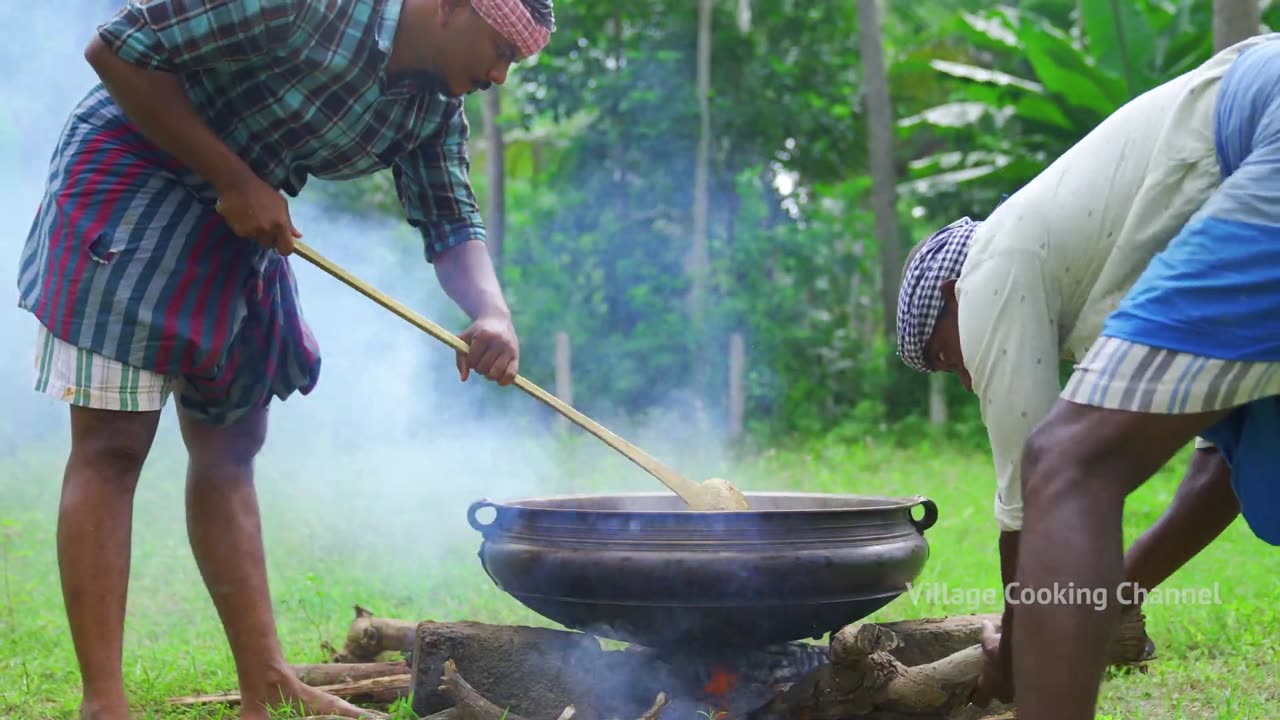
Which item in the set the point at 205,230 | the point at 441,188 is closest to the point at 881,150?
the point at 441,188

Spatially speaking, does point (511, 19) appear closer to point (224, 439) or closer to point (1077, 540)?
point (224, 439)

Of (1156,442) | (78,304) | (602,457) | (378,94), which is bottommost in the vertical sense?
(602,457)

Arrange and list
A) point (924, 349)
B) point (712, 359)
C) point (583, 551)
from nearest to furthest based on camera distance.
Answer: point (924, 349) < point (583, 551) < point (712, 359)

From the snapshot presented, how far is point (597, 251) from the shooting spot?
1169 cm

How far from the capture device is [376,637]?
341 centimetres

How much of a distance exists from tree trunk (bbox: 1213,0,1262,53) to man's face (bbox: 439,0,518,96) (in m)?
3.58

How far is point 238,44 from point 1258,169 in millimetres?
1946

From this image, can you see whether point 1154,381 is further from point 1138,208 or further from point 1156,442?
point 1138,208

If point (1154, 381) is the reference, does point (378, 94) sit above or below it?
above

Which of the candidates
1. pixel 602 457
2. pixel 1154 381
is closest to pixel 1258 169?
pixel 1154 381

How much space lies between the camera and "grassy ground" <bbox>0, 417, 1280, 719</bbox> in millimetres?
3252

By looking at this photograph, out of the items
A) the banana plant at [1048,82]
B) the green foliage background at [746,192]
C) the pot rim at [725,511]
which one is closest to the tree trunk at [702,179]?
the green foliage background at [746,192]

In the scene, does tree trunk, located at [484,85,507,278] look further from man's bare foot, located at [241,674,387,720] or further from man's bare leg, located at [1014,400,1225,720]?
man's bare leg, located at [1014,400,1225,720]

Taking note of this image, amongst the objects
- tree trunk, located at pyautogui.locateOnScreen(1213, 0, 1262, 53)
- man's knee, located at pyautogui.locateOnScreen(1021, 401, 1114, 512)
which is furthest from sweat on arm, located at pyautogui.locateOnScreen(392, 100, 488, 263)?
tree trunk, located at pyautogui.locateOnScreen(1213, 0, 1262, 53)
